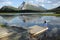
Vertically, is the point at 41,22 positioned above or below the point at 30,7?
below

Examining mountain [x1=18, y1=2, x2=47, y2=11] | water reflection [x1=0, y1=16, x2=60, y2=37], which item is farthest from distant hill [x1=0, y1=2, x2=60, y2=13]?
water reflection [x1=0, y1=16, x2=60, y2=37]

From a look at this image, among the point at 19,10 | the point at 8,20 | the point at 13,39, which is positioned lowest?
the point at 13,39

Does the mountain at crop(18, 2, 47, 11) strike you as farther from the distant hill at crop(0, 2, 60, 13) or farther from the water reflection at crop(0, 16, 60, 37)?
the water reflection at crop(0, 16, 60, 37)

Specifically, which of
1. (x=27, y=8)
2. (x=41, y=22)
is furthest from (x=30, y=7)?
(x=41, y=22)

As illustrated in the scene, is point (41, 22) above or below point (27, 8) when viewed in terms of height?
below

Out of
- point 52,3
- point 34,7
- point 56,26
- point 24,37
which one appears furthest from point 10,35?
point 52,3

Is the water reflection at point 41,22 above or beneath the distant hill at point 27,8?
beneath

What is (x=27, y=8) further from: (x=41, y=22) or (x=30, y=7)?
(x=41, y=22)

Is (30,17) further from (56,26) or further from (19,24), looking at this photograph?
(56,26)

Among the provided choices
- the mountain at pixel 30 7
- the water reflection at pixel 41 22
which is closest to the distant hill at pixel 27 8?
the mountain at pixel 30 7

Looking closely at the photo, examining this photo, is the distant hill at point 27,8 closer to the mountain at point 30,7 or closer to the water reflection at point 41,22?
the mountain at point 30,7

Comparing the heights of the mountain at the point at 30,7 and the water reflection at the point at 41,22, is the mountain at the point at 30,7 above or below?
above
